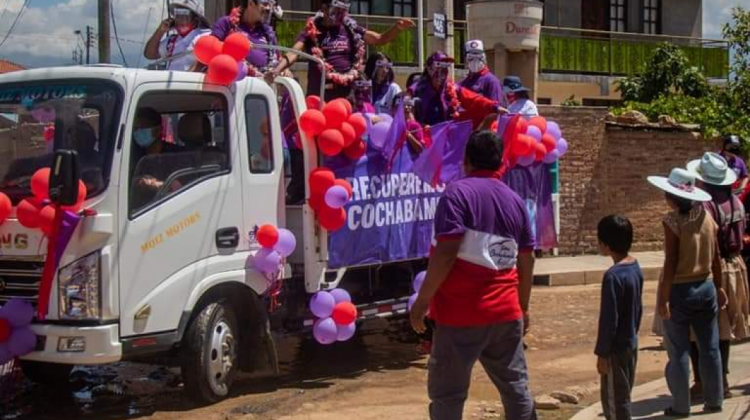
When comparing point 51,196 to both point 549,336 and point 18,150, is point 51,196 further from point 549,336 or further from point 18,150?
point 549,336

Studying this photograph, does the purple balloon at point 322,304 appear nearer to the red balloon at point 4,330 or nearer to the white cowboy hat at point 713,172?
the red balloon at point 4,330

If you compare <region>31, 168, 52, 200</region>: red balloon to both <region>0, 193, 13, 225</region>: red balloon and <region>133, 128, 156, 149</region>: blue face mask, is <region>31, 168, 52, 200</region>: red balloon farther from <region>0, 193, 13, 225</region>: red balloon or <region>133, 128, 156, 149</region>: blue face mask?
<region>133, 128, 156, 149</region>: blue face mask

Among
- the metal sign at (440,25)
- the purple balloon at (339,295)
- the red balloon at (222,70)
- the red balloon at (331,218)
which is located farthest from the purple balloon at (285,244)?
the metal sign at (440,25)

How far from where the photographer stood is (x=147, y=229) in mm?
6883

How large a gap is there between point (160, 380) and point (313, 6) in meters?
19.1

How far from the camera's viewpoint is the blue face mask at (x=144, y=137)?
6.92 meters

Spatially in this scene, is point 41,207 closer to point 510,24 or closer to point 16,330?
point 16,330

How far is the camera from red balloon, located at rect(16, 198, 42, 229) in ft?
21.3

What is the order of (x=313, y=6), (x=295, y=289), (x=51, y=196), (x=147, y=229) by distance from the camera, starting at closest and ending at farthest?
(x=51, y=196)
(x=147, y=229)
(x=295, y=289)
(x=313, y=6)

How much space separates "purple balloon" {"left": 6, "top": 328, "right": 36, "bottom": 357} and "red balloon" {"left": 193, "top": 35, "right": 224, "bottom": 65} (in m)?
2.29

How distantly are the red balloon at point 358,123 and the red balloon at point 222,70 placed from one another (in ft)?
3.75

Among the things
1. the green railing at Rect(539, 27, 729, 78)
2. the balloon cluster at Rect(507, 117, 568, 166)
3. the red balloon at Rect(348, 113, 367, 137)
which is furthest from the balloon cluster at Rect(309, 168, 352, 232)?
the green railing at Rect(539, 27, 729, 78)

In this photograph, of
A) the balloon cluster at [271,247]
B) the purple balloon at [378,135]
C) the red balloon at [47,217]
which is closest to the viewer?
the red balloon at [47,217]

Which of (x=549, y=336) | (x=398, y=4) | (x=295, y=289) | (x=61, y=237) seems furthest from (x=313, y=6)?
(x=61, y=237)
